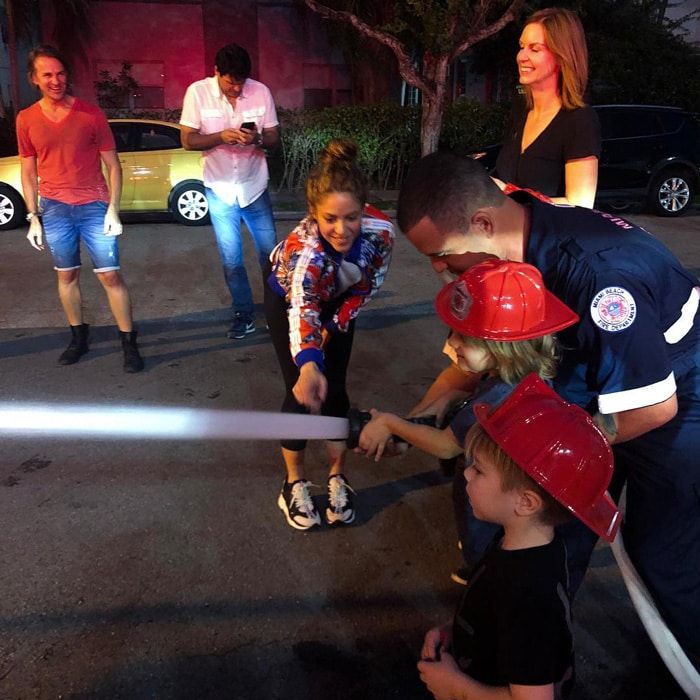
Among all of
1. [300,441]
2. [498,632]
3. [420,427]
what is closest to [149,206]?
[300,441]

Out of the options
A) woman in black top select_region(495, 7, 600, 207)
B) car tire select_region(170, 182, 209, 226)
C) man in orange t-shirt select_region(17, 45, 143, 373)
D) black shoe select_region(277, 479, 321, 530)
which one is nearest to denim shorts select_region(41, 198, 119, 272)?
man in orange t-shirt select_region(17, 45, 143, 373)

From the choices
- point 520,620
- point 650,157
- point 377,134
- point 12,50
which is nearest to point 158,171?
point 377,134

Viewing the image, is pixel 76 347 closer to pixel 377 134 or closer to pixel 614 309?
pixel 614 309

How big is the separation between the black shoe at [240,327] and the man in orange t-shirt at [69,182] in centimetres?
81

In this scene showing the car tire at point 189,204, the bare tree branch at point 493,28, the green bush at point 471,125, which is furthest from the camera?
the green bush at point 471,125

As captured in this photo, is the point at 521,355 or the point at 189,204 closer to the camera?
the point at 521,355

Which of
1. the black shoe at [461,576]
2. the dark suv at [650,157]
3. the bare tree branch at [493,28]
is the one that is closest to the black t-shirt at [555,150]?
the black shoe at [461,576]

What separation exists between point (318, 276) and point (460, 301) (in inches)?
38.6

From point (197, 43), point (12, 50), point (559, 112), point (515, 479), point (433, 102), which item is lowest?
point (515, 479)

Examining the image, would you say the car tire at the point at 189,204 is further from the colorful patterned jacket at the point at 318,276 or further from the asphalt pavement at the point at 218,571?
the colorful patterned jacket at the point at 318,276

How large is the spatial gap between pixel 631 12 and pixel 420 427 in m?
18.0

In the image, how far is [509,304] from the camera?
5.51 feet

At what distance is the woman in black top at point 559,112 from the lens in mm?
3111

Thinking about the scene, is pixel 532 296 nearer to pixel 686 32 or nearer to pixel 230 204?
pixel 230 204
